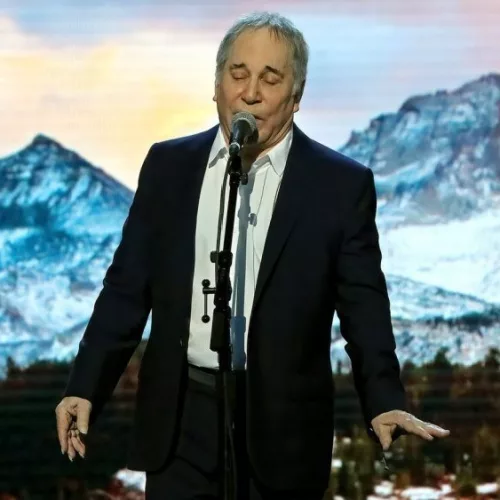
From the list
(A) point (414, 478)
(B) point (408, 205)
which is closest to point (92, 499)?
(A) point (414, 478)

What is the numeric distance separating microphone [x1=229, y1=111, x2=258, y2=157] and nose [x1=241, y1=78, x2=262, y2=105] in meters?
0.04

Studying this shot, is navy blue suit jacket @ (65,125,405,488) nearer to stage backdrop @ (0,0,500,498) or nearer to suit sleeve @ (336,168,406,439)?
suit sleeve @ (336,168,406,439)

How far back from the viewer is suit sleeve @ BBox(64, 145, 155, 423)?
2.52 metres

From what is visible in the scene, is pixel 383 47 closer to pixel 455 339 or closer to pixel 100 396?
pixel 455 339

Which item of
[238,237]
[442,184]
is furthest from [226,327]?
[442,184]

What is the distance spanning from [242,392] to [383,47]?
7.26ft

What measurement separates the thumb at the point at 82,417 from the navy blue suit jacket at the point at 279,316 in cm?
2

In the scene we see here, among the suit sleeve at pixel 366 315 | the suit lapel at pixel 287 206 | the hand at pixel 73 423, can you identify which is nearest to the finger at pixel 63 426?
the hand at pixel 73 423

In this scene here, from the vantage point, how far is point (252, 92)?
8.12 feet

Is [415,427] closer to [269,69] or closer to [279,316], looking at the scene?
[279,316]

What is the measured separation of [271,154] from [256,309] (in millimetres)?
302

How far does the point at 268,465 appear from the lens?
2.48 meters

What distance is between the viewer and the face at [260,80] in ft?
8.16

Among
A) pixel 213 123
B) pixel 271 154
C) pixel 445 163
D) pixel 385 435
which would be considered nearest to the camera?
pixel 385 435
